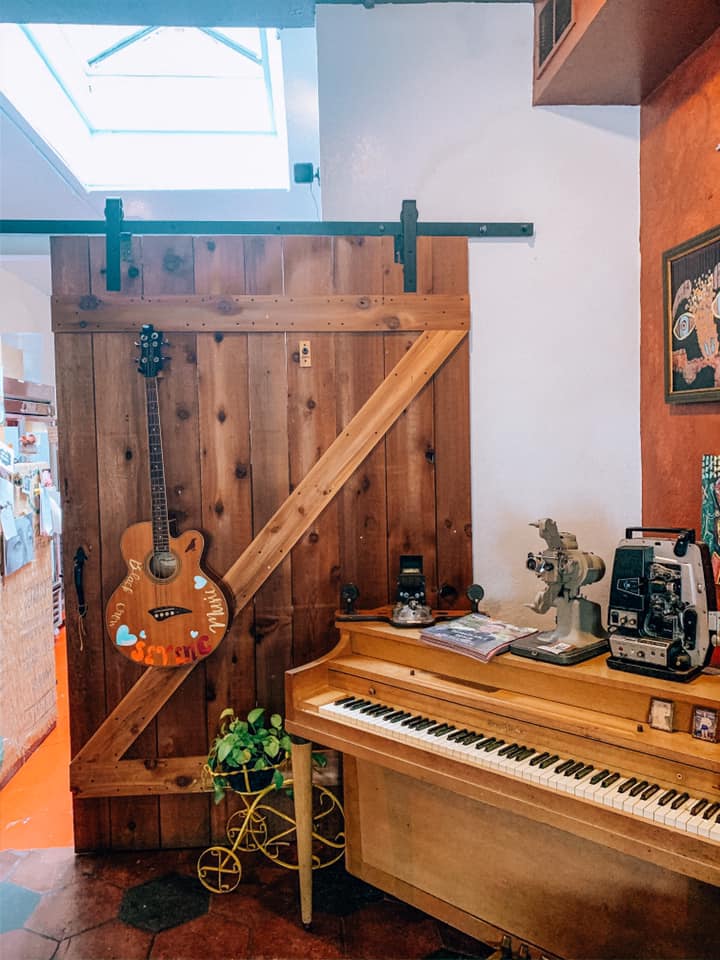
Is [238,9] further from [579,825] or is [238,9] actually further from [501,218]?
[579,825]

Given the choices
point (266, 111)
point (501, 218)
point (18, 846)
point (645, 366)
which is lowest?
point (18, 846)

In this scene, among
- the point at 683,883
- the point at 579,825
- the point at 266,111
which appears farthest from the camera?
the point at 266,111

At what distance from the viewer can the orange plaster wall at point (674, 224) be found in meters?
1.92

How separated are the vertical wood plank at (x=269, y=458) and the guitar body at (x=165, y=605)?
0.61 feet

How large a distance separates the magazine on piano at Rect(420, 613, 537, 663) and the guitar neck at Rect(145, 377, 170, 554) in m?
1.00

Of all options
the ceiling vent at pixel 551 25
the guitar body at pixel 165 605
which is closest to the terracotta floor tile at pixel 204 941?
the guitar body at pixel 165 605

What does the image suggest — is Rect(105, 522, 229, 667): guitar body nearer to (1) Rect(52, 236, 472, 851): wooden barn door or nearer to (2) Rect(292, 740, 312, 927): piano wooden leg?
(1) Rect(52, 236, 472, 851): wooden barn door

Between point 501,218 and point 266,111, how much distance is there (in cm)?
197

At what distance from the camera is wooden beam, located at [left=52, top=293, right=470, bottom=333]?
89.4 inches

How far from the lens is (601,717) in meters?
1.59

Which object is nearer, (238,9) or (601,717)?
(601,717)

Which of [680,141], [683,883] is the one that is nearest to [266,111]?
[680,141]

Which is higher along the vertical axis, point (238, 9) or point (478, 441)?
point (238, 9)

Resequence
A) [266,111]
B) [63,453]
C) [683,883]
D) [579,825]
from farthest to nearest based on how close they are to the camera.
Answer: [266,111] → [63,453] → [683,883] → [579,825]
